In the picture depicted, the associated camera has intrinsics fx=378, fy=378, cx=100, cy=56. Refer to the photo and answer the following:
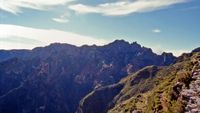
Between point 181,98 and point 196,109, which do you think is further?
point 181,98

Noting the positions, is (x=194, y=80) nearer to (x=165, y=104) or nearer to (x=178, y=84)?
(x=178, y=84)

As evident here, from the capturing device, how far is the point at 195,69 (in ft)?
630

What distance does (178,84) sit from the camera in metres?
189

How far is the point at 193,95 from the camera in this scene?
162875 millimetres

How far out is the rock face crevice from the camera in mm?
152375

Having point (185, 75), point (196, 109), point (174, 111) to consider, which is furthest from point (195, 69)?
point (196, 109)

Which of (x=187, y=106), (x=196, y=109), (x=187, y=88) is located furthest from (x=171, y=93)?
(x=196, y=109)

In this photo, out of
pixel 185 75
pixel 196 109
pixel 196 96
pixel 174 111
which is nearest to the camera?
pixel 196 109

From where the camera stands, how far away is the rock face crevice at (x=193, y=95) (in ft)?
500

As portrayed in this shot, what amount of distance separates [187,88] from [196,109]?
29.0 meters

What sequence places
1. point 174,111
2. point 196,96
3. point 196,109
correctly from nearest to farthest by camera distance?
point 196,109 < point 196,96 < point 174,111

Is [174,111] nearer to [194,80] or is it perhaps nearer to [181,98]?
[181,98]

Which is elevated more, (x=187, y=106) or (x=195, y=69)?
(x=195, y=69)

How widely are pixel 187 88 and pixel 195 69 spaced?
65.5 feet
